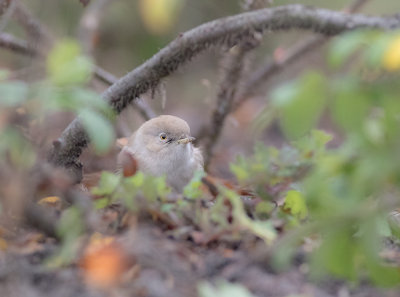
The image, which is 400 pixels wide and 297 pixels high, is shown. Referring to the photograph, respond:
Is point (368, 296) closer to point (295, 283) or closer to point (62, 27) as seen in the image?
point (295, 283)

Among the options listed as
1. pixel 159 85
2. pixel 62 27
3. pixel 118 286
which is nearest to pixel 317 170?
pixel 118 286

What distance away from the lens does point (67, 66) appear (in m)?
2.03

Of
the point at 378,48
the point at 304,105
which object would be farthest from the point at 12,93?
the point at 378,48

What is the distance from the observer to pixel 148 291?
2.19 metres

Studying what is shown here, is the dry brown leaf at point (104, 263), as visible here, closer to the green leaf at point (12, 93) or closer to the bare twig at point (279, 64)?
the green leaf at point (12, 93)

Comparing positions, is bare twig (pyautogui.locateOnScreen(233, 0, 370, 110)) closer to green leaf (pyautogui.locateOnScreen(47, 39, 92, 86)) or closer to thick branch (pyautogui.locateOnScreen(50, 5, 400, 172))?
thick branch (pyautogui.locateOnScreen(50, 5, 400, 172))

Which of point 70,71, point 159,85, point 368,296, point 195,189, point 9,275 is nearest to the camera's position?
point 70,71

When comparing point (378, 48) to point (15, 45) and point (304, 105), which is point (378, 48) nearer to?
point (304, 105)

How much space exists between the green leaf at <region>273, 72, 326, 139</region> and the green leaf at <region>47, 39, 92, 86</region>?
664mm

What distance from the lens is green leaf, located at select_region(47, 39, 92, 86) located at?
201cm

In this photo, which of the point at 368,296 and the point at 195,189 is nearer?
the point at 368,296

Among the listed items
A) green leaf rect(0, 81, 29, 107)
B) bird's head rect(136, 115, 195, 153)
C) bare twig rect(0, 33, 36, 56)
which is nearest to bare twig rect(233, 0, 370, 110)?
bird's head rect(136, 115, 195, 153)

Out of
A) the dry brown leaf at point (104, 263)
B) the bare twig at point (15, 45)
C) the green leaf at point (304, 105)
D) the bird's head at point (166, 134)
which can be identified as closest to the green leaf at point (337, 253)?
the green leaf at point (304, 105)

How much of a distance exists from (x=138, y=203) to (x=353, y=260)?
0.98 m
